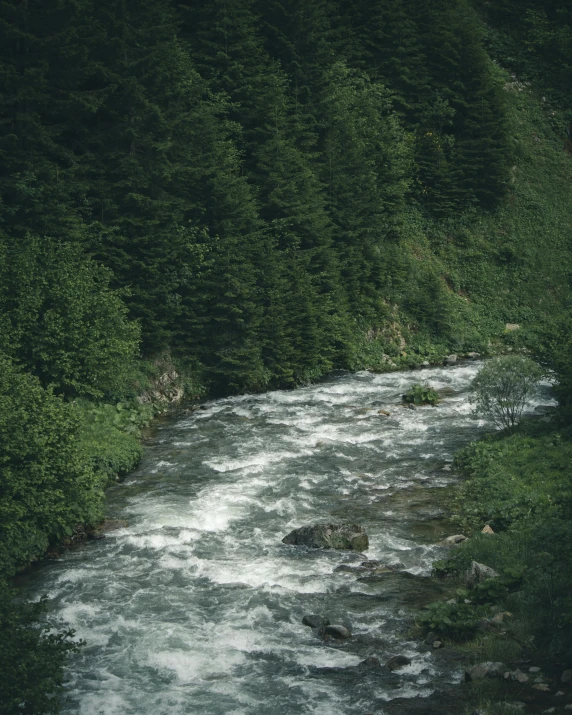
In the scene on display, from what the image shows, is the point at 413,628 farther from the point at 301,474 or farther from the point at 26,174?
the point at 26,174

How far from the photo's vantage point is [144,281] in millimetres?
37000

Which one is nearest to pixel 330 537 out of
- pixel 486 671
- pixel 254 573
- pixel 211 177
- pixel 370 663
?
pixel 254 573

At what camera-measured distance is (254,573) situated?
19.6m

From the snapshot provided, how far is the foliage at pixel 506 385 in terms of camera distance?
2827 cm

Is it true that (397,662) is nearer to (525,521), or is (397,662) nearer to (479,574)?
(479,574)

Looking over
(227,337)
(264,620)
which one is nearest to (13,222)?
(227,337)

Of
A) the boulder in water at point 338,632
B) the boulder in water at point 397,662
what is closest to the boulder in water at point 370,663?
the boulder in water at point 397,662

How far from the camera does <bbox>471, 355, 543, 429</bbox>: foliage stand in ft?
92.7

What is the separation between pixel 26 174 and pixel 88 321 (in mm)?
7901

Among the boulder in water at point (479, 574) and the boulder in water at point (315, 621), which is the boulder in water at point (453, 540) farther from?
the boulder in water at point (315, 621)

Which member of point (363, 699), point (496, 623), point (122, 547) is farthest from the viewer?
point (122, 547)

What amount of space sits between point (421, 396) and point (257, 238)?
12361 millimetres

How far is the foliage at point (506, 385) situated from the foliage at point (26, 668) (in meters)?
19.2

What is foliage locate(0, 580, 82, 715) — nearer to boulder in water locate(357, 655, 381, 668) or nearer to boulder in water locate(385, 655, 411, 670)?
boulder in water locate(357, 655, 381, 668)
